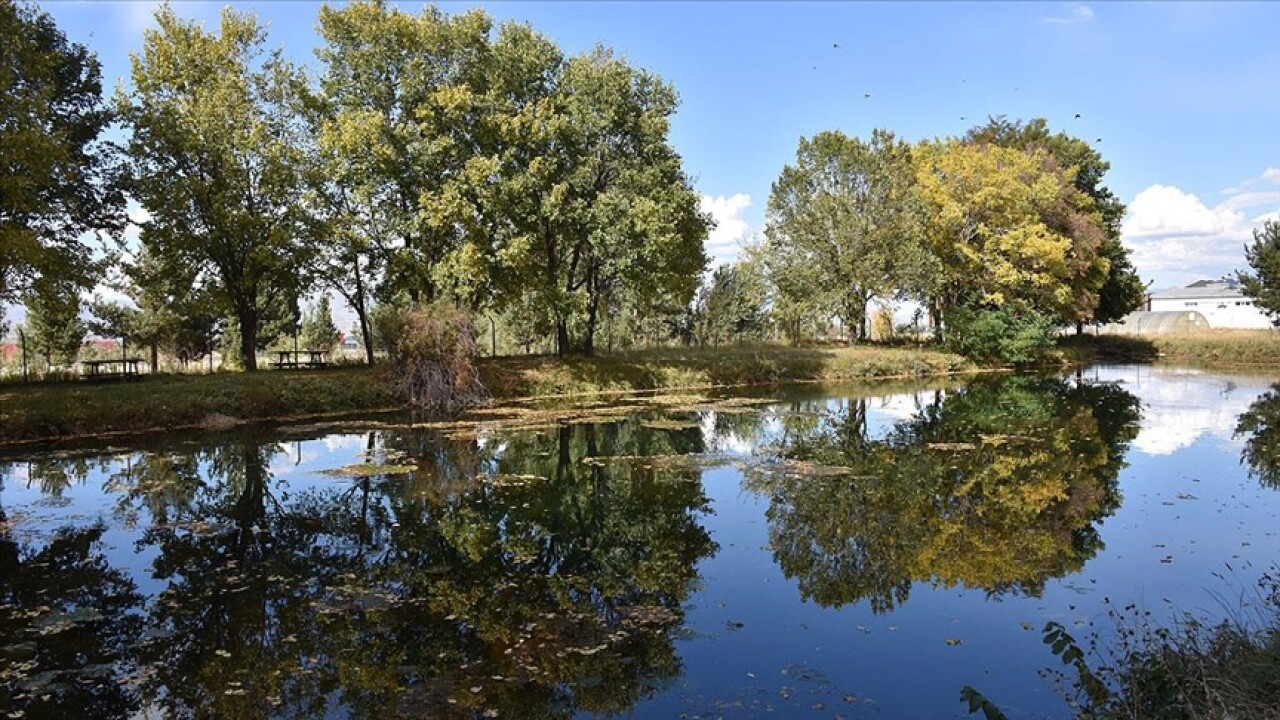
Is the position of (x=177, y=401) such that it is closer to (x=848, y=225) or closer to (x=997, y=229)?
(x=848, y=225)

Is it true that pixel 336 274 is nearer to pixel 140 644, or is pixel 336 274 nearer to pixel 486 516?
pixel 486 516

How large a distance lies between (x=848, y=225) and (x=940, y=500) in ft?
109

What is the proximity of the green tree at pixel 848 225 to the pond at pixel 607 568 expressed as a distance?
79.7 ft

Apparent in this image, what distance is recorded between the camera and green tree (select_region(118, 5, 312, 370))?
92.4ft

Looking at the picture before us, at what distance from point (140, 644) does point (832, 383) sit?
34.7 meters

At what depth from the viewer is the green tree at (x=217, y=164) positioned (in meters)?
28.2

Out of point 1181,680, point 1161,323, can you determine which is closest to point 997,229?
point 1161,323

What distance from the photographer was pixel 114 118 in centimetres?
2903

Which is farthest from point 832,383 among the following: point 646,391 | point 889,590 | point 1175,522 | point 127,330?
point 127,330

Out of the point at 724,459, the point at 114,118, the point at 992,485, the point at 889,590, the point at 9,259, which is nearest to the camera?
the point at 889,590

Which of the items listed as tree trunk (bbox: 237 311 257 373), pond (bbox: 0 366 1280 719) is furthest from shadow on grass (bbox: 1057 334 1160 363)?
tree trunk (bbox: 237 311 257 373)

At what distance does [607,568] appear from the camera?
1016 cm

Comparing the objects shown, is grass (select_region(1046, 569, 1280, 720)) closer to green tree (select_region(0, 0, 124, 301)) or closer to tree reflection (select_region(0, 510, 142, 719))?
tree reflection (select_region(0, 510, 142, 719))

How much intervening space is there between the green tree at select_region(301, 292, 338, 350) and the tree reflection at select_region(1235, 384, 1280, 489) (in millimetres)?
40079
